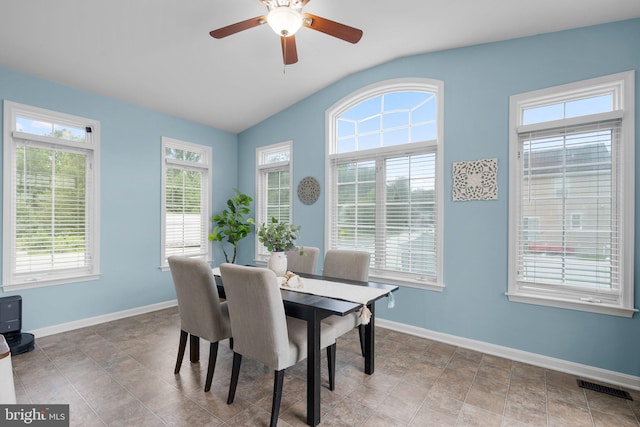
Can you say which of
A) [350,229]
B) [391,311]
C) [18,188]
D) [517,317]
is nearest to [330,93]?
[350,229]

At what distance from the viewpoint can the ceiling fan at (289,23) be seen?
202 centimetres

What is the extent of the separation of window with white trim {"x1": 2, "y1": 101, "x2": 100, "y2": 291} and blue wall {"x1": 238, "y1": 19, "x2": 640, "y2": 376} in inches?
144

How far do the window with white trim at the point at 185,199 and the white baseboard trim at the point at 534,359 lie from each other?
326 centimetres

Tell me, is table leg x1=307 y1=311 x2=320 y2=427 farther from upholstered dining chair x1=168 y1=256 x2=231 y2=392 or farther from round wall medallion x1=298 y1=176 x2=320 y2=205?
round wall medallion x1=298 y1=176 x2=320 y2=205

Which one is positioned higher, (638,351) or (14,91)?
(14,91)

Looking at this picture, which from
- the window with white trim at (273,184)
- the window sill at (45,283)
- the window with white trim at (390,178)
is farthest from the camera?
the window with white trim at (273,184)

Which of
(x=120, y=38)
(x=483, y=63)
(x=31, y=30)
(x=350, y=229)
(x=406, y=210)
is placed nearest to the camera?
(x=31, y=30)

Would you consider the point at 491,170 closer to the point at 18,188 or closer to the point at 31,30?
the point at 31,30

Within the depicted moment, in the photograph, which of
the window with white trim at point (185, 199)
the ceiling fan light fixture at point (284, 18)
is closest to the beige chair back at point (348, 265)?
the ceiling fan light fixture at point (284, 18)

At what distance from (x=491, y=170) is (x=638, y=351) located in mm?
1842

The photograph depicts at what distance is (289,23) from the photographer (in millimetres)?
2053

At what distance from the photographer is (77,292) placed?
371 centimetres

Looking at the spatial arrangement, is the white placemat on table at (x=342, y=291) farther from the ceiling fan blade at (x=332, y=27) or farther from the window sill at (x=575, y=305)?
the ceiling fan blade at (x=332, y=27)

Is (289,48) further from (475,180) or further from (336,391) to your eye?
(336,391)
